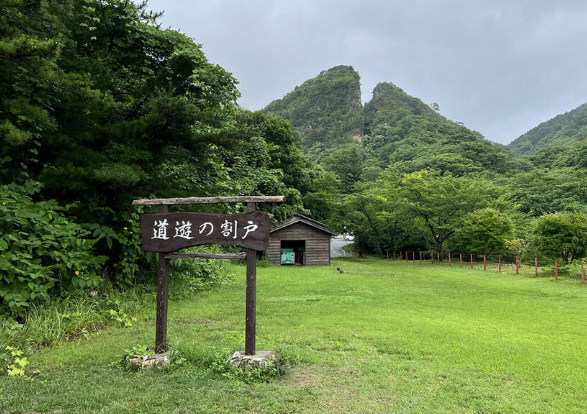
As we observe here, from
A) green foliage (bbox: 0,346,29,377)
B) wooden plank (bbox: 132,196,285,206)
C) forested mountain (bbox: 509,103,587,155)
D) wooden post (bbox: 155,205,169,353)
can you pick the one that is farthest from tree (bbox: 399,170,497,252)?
forested mountain (bbox: 509,103,587,155)

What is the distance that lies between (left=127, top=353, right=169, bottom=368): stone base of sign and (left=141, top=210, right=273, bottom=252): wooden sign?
134cm

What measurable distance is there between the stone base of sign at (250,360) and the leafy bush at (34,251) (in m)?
3.18

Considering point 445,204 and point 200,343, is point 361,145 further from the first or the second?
point 200,343

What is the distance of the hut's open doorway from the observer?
71.4ft

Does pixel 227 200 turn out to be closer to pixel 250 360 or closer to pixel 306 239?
pixel 250 360

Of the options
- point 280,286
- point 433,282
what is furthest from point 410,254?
point 280,286

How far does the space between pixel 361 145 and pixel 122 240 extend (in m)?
75.0

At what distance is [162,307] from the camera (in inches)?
186

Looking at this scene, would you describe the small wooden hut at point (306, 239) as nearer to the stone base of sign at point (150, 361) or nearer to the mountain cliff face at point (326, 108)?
the stone base of sign at point (150, 361)

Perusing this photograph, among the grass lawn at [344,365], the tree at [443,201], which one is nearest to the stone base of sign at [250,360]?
the grass lawn at [344,365]

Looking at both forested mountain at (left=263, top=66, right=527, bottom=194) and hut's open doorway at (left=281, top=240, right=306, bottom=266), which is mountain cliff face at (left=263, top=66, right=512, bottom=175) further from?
hut's open doorway at (left=281, top=240, right=306, bottom=266)

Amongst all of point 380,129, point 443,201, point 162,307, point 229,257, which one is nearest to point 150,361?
point 162,307

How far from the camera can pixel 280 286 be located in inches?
456

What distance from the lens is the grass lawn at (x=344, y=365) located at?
338 cm
